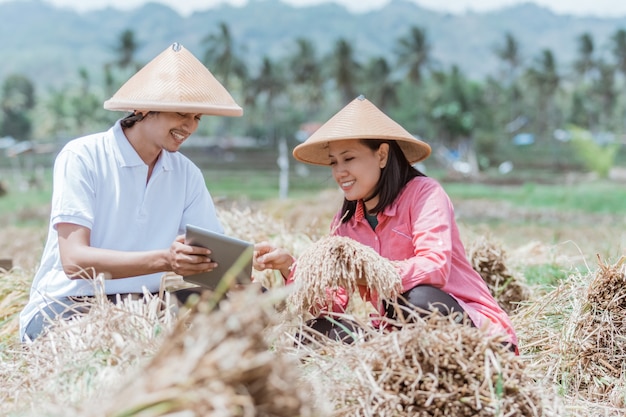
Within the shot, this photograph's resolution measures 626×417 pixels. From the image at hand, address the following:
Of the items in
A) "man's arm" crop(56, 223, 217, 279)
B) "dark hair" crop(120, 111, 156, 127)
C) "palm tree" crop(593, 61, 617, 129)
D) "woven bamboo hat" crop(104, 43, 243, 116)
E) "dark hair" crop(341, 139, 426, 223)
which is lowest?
"palm tree" crop(593, 61, 617, 129)

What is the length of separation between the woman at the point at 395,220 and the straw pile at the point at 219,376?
114 cm

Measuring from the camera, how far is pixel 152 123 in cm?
308

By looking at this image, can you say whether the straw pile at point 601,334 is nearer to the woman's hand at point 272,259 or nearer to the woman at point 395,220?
the woman at point 395,220

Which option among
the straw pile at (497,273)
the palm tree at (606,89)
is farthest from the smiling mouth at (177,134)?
the palm tree at (606,89)

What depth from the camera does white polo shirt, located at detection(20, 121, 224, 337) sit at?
293 cm

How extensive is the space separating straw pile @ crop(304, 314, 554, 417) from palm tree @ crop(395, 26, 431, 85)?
258ft

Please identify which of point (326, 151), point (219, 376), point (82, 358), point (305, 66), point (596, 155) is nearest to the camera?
point (219, 376)

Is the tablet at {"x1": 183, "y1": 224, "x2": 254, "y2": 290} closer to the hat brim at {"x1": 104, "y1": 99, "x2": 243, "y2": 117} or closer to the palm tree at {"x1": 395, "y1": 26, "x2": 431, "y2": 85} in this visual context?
the hat brim at {"x1": 104, "y1": 99, "x2": 243, "y2": 117}

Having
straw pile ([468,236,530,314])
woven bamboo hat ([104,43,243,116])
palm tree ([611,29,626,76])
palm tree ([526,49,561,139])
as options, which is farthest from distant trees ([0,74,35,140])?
woven bamboo hat ([104,43,243,116])

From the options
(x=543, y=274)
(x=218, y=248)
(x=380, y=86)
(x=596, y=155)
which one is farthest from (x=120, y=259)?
(x=380, y=86)

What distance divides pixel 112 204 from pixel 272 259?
2.19ft

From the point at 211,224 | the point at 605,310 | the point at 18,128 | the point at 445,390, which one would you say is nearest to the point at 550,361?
the point at 605,310

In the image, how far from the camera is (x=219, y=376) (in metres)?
1.56

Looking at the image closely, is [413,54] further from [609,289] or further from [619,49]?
[609,289]
